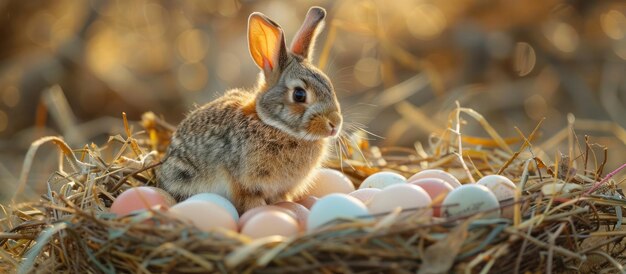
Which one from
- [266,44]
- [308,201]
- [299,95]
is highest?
[266,44]

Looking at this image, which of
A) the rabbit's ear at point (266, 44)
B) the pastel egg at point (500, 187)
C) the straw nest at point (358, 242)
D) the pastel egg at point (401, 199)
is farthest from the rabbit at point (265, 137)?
the pastel egg at point (500, 187)

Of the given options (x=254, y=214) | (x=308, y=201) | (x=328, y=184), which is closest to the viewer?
(x=254, y=214)

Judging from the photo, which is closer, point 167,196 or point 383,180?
point 167,196

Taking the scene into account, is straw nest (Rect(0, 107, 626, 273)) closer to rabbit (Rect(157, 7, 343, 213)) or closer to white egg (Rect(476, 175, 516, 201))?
white egg (Rect(476, 175, 516, 201))

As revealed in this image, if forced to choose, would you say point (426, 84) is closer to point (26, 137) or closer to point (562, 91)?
point (562, 91)

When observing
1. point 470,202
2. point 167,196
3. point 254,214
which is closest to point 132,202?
point 167,196

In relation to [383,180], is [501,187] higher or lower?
higher

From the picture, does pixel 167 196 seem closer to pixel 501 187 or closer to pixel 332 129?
pixel 332 129
